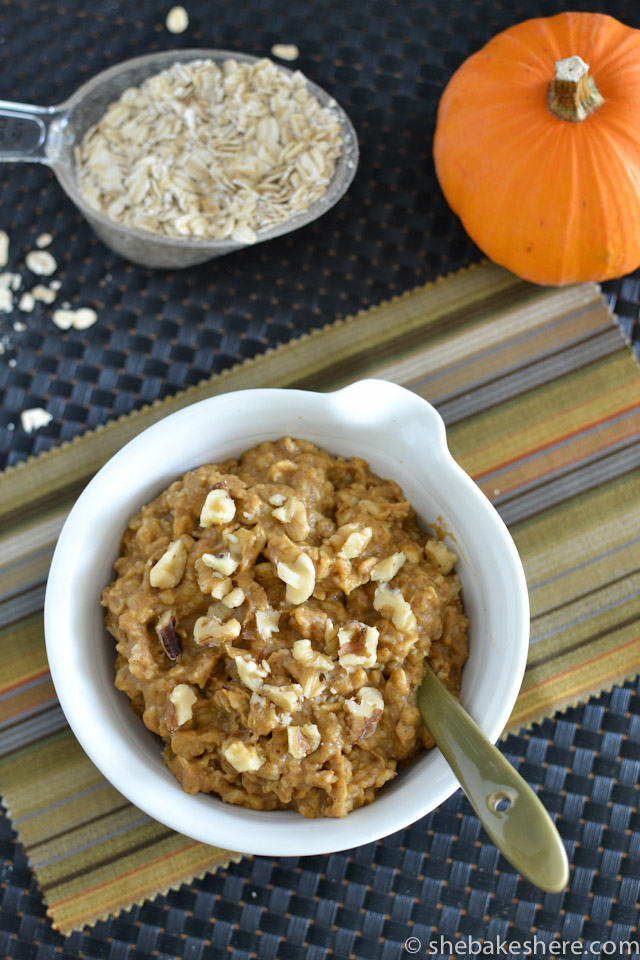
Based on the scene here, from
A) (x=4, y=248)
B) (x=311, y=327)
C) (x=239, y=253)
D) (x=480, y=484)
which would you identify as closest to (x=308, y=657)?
(x=480, y=484)

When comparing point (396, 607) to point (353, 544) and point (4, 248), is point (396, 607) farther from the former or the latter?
point (4, 248)

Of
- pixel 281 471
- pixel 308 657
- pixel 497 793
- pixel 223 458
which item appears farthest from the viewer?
pixel 223 458

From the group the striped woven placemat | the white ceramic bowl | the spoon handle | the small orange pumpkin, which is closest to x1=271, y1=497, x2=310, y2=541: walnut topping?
the white ceramic bowl

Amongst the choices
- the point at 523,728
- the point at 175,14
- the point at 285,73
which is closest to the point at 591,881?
the point at 523,728

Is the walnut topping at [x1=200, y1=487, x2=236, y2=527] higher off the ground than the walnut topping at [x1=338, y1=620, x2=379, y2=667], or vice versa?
the walnut topping at [x1=200, y1=487, x2=236, y2=527]

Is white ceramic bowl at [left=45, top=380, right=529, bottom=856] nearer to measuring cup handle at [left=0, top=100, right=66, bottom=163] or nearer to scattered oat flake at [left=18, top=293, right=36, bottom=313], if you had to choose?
scattered oat flake at [left=18, top=293, right=36, bottom=313]

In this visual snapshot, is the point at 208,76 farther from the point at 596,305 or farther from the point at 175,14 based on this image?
the point at 596,305
